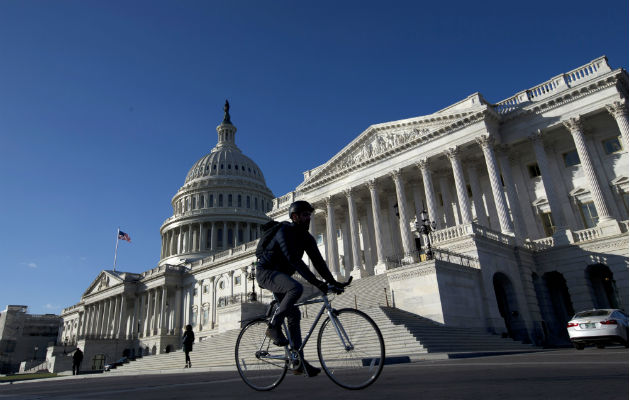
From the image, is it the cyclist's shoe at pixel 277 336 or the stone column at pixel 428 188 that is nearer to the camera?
the cyclist's shoe at pixel 277 336

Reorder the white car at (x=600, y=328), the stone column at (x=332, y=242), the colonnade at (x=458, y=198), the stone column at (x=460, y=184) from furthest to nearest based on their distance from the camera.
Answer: the stone column at (x=332, y=242) → the stone column at (x=460, y=184) → the colonnade at (x=458, y=198) → the white car at (x=600, y=328)

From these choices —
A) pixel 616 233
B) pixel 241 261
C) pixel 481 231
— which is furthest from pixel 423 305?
pixel 241 261

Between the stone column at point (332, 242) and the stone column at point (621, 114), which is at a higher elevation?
the stone column at point (621, 114)

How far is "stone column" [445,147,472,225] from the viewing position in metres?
35.2

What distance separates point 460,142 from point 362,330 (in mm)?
35226

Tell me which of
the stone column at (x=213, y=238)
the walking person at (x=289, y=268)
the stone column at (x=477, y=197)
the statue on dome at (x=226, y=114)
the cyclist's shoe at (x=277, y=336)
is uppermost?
the statue on dome at (x=226, y=114)

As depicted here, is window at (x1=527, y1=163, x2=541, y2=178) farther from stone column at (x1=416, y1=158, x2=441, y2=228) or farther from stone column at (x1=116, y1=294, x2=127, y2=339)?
stone column at (x1=116, y1=294, x2=127, y2=339)

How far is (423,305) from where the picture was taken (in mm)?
25281

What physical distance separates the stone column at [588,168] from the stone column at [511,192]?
5.34 metres

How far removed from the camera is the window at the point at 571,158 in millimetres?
36625

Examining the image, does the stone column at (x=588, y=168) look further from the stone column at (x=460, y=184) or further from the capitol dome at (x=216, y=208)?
the capitol dome at (x=216, y=208)

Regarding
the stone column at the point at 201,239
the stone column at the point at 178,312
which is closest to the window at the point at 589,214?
the stone column at the point at 178,312

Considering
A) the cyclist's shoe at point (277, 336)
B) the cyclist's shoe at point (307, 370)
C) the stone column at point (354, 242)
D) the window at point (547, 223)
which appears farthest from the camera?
the stone column at point (354, 242)

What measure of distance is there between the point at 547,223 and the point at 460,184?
8535 mm
